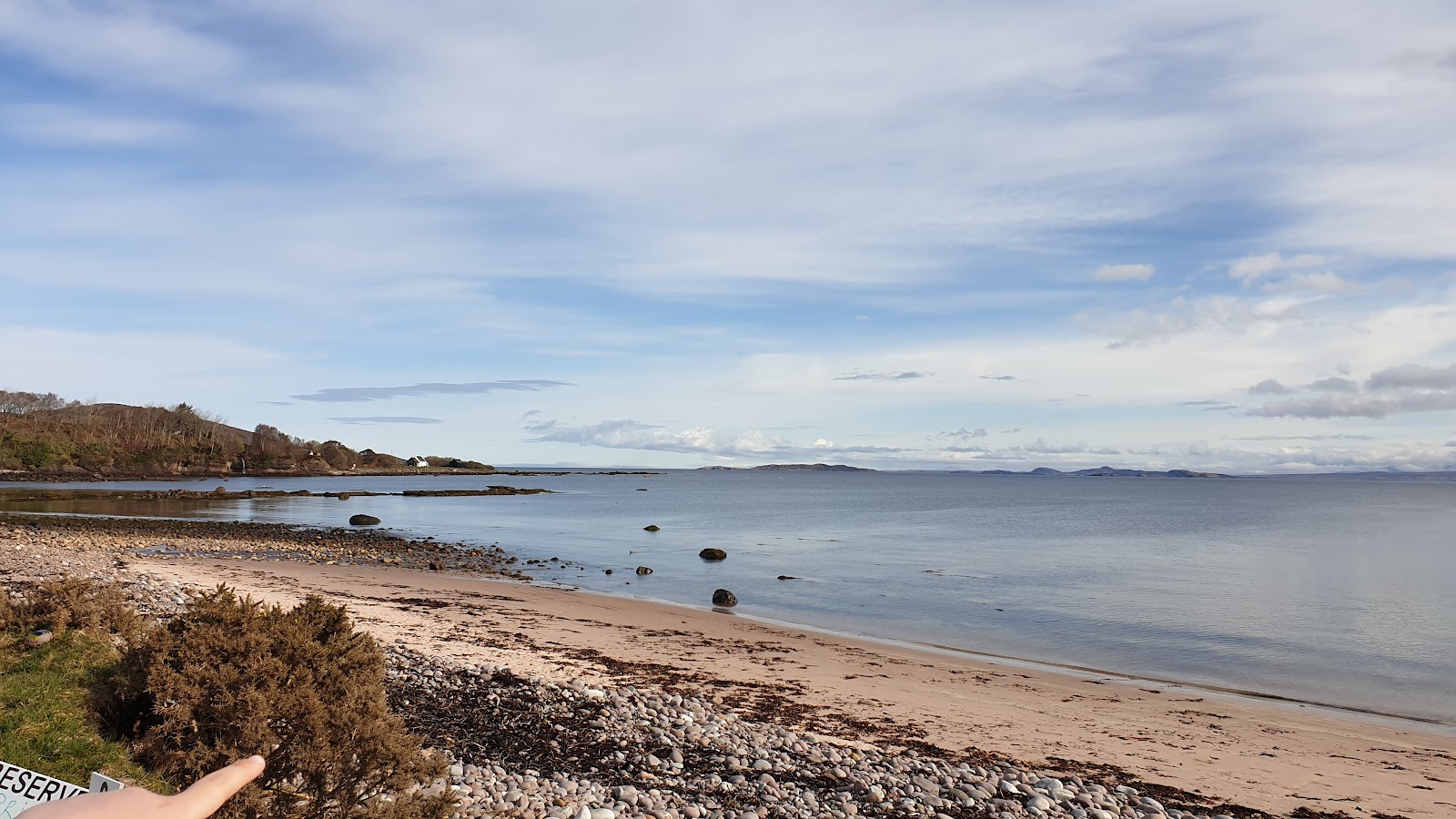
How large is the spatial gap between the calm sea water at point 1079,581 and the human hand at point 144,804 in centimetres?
2112

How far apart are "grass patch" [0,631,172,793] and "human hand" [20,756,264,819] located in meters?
4.23

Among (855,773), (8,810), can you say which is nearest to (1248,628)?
(855,773)

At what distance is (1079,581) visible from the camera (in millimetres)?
36062

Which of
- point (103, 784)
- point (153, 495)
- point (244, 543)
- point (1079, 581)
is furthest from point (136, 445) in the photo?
point (103, 784)

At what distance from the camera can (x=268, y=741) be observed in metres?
5.80

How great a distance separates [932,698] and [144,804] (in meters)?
14.7

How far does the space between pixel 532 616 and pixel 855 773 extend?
47.0ft

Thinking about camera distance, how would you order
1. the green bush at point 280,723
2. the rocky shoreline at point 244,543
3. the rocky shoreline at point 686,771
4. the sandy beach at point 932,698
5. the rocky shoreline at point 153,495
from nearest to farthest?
the green bush at point 280,723
the rocky shoreline at point 686,771
the sandy beach at point 932,698
the rocky shoreline at point 244,543
the rocky shoreline at point 153,495

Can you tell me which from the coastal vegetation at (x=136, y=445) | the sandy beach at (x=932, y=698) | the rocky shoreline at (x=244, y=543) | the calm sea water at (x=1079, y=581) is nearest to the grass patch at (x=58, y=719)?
the sandy beach at (x=932, y=698)

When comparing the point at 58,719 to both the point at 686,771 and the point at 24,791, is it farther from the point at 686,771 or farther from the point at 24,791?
the point at 24,791

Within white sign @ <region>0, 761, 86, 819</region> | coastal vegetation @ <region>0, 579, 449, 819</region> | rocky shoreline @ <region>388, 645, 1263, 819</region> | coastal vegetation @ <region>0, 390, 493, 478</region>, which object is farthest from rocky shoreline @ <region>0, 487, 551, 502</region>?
white sign @ <region>0, 761, 86, 819</region>

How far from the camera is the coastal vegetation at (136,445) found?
415 feet

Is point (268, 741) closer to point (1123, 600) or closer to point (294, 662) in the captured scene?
point (294, 662)

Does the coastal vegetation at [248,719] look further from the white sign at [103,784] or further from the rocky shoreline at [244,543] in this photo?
the rocky shoreline at [244,543]
